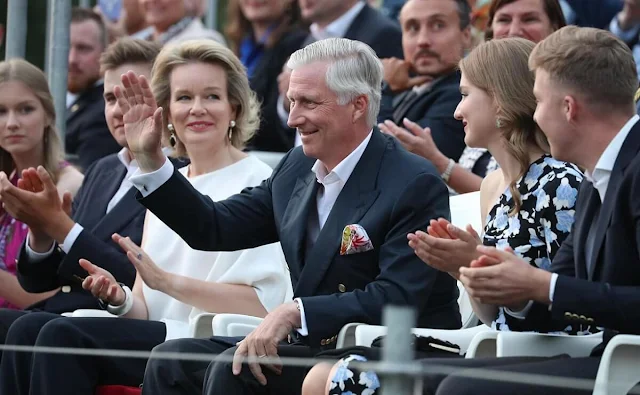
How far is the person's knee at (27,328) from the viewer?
16.6 ft

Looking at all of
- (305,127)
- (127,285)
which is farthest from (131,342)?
(305,127)

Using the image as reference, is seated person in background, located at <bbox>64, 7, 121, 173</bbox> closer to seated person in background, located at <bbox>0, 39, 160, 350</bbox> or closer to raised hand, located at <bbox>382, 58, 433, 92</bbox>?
seated person in background, located at <bbox>0, 39, 160, 350</bbox>

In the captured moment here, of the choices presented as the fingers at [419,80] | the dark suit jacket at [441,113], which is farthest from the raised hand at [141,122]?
the fingers at [419,80]

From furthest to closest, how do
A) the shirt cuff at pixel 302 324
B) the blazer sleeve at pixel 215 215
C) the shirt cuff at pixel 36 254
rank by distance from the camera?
the shirt cuff at pixel 36 254, the blazer sleeve at pixel 215 215, the shirt cuff at pixel 302 324

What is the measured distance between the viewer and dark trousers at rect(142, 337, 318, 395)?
164 inches

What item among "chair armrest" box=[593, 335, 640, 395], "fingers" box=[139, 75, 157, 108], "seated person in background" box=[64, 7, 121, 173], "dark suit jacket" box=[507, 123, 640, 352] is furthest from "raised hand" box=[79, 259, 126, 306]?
"seated person in background" box=[64, 7, 121, 173]

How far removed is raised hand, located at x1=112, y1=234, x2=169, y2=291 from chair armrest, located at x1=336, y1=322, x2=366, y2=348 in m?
1.05

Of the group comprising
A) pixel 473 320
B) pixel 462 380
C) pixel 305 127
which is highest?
pixel 305 127

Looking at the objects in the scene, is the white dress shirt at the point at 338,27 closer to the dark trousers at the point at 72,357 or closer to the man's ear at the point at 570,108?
the dark trousers at the point at 72,357

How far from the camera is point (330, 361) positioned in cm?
393

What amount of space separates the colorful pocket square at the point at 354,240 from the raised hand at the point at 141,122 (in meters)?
0.73

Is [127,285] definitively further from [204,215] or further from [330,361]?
[330,361]

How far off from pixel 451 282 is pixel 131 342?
132 cm

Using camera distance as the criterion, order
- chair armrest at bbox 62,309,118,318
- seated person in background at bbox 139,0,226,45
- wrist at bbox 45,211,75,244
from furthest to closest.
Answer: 1. seated person in background at bbox 139,0,226,45
2. wrist at bbox 45,211,75,244
3. chair armrest at bbox 62,309,118,318
